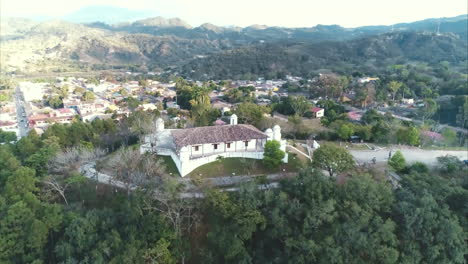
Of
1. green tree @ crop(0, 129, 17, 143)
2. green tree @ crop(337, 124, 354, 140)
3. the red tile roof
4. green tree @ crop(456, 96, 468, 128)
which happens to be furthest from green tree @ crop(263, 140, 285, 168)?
green tree @ crop(0, 129, 17, 143)

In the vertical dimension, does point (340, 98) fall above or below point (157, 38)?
below

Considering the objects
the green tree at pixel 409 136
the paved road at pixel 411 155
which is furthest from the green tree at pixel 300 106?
the paved road at pixel 411 155

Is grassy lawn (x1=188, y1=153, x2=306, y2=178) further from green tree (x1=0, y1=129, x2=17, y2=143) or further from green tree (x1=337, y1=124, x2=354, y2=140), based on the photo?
green tree (x1=0, y1=129, x2=17, y2=143)

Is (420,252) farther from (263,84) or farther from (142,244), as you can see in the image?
(263,84)

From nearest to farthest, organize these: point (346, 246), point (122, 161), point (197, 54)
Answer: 1. point (346, 246)
2. point (122, 161)
3. point (197, 54)

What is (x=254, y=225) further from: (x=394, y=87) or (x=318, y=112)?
(x=394, y=87)

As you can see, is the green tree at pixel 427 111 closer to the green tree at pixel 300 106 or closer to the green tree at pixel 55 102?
the green tree at pixel 300 106

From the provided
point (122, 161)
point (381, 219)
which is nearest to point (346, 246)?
point (381, 219)
